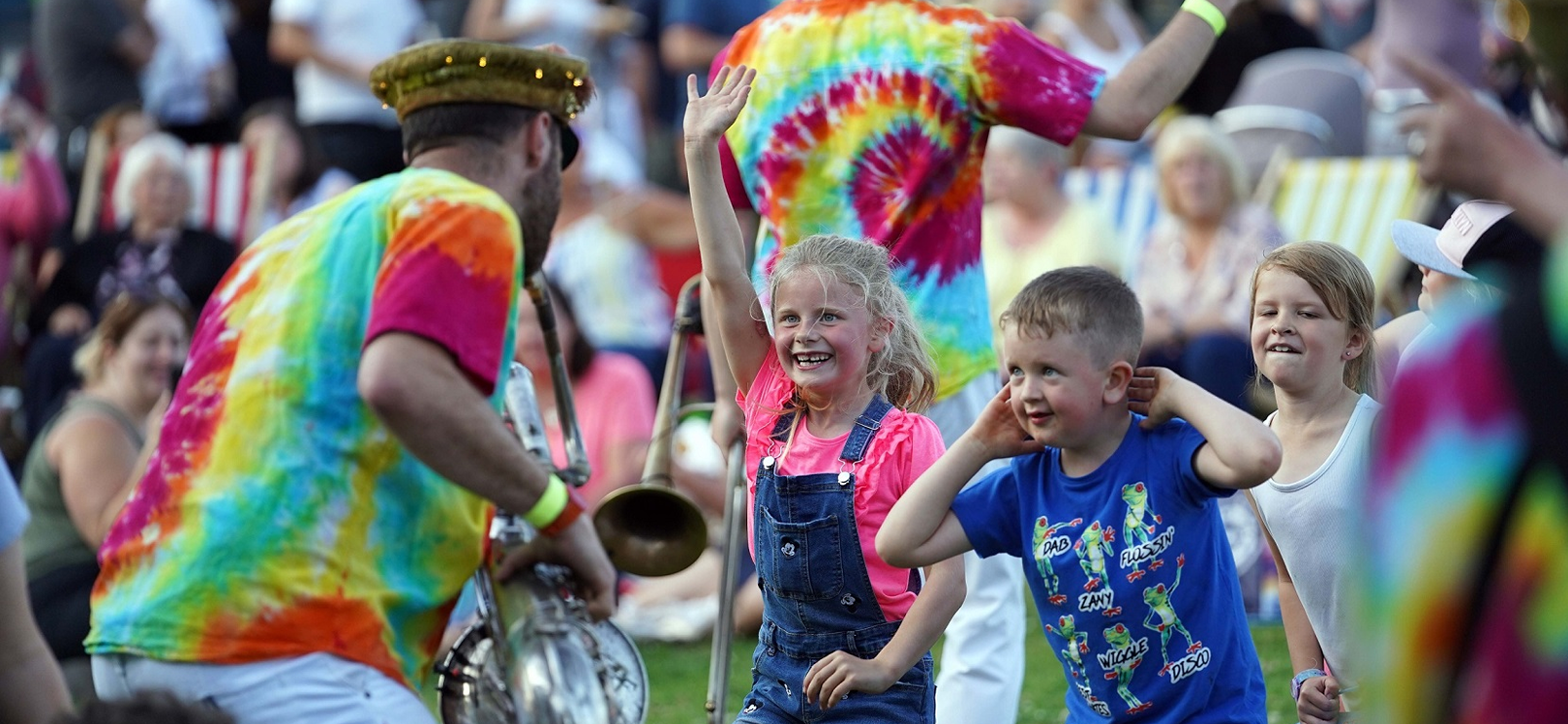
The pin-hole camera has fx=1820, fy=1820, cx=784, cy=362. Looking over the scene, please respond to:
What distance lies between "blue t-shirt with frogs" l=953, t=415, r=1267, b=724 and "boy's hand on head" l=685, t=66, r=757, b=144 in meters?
0.95

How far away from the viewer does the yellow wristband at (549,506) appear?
3018mm

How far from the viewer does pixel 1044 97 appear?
13.8ft

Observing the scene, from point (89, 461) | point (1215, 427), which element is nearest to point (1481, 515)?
point (1215, 427)

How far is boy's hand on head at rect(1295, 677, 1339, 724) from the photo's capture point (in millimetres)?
3582

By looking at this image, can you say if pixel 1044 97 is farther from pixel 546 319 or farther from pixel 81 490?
pixel 81 490

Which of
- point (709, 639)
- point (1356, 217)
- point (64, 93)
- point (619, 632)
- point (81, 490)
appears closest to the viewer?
point (619, 632)

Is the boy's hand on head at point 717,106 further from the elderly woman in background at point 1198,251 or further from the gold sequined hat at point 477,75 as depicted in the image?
the elderly woman in background at point 1198,251

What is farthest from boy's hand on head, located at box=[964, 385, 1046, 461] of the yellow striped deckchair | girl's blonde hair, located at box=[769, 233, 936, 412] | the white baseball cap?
the yellow striped deckchair

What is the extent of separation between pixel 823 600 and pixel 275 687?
1176mm

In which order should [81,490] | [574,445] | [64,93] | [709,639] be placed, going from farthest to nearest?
[64,93] → [709,639] → [81,490] → [574,445]

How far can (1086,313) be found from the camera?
3.31 meters

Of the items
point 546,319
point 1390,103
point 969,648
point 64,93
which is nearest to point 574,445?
point 546,319

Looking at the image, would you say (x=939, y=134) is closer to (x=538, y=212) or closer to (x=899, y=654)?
(x=538, y=212)

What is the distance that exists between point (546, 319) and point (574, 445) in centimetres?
31
